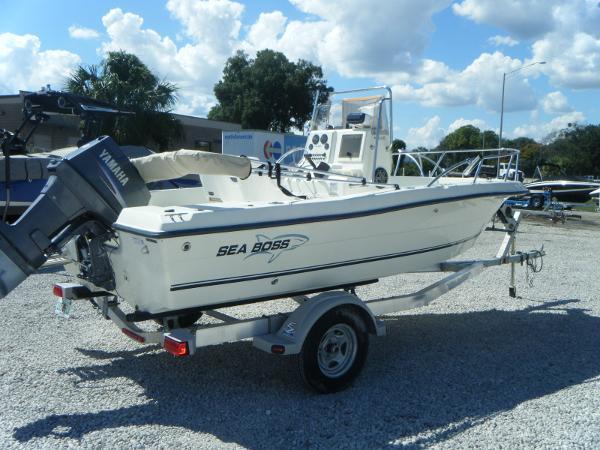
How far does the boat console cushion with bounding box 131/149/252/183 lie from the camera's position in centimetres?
416

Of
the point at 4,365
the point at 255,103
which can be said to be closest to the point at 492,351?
the point at 4,365

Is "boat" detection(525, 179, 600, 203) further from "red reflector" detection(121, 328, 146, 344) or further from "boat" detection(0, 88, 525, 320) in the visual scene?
"red reflector" detection(121, 328, 146, 344)

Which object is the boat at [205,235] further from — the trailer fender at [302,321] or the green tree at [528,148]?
the green tree at [528,148]

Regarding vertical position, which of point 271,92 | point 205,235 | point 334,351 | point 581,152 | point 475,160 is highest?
point 271,92

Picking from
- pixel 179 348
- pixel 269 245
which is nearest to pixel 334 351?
pixel 269 245

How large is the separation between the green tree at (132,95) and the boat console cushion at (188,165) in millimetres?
17070

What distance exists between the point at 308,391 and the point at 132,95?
19.8m

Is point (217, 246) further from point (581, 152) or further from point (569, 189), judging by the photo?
point (581, 152)

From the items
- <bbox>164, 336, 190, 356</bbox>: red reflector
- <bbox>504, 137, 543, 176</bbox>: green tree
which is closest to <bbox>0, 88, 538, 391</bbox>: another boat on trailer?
<bbox>164, 336, 190, 356</bbox>: red reflector

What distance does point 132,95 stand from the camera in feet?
72.1

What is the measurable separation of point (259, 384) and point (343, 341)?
746 mm

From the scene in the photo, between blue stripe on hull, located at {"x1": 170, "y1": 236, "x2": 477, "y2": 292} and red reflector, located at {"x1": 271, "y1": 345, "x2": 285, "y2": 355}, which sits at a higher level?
blue stripe on hull, located at {"x1": 170, "y1": 236, "x2": 477, "y2": 292}

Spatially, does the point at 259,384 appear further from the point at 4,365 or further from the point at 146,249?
the point at 4,365

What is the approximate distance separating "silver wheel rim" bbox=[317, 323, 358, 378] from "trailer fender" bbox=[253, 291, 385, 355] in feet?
0.59
